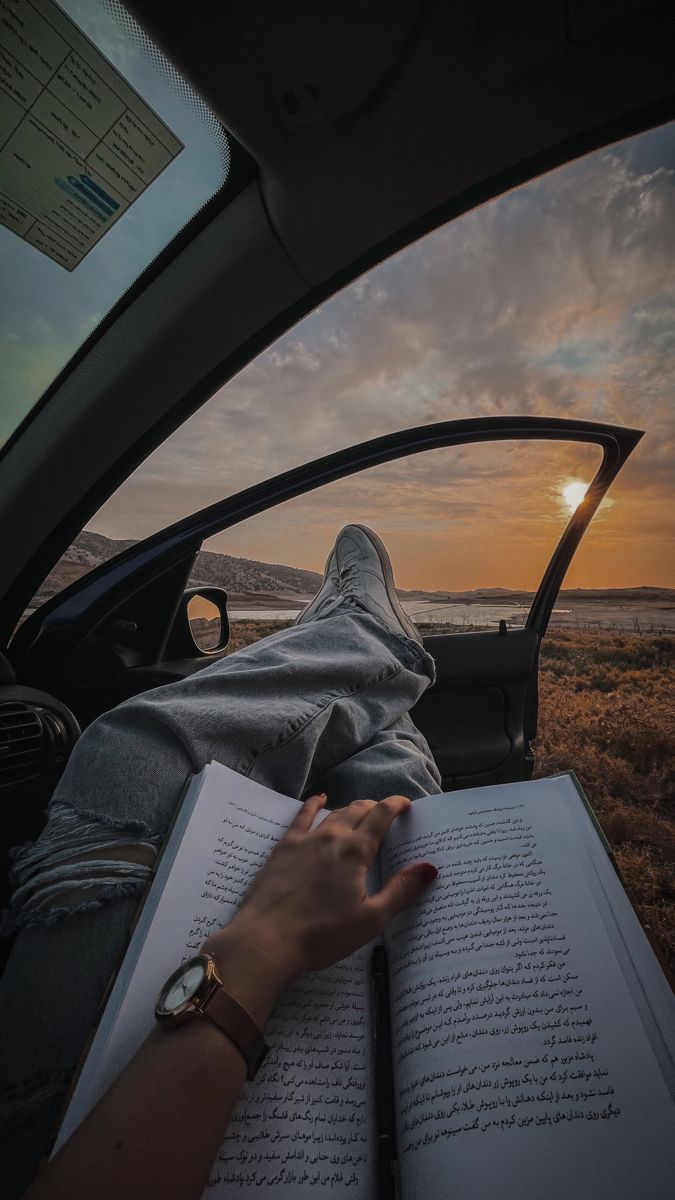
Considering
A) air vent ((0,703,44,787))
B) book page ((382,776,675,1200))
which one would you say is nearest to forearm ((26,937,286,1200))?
book page ((382,776,675,1200))

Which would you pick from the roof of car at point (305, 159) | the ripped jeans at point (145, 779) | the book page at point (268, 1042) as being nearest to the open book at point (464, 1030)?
Result: the book page at point (268, 1042)

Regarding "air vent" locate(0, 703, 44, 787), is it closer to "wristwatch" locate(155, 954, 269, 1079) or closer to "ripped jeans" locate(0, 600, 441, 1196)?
"ripped jeans" locate(0, 600, 441, 1196)

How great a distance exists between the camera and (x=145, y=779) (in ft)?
2.49

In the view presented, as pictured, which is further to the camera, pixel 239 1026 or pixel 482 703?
pixel 482 703

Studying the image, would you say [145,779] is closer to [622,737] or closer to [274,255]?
[274,255]

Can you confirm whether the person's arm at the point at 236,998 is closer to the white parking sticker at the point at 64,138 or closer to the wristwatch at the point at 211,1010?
the wristwatch at the point at 211,1010

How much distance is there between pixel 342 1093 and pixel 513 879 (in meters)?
0.27

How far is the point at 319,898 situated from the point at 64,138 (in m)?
1.42

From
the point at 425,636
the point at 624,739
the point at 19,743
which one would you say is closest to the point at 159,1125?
the point at 19,743

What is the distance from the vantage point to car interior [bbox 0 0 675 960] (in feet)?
2.92

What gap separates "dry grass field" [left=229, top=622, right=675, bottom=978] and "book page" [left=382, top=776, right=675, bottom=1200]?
0.79 meters

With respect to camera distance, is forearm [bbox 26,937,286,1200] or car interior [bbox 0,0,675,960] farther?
car interior [bbox 0,0,675,960]

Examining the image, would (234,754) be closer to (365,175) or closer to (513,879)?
(513,879)

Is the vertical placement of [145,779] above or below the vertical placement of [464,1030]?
above
